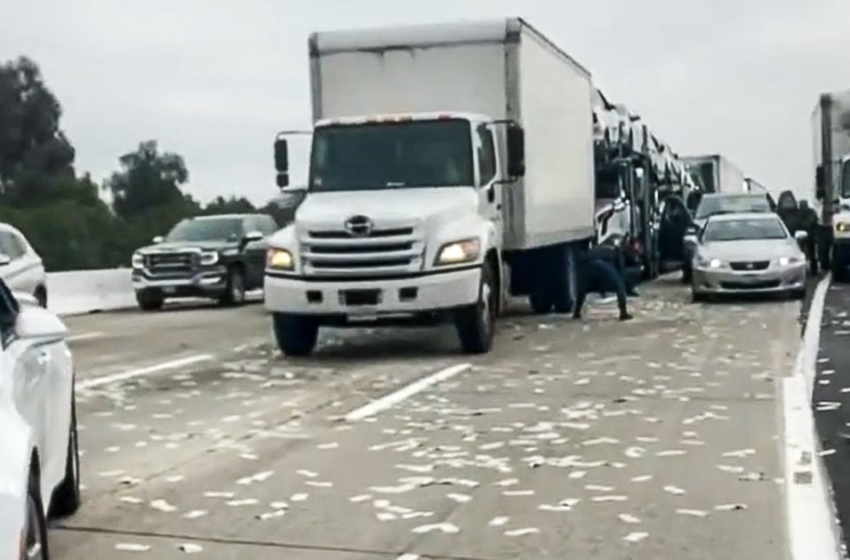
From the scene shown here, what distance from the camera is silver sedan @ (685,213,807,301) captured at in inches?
1069

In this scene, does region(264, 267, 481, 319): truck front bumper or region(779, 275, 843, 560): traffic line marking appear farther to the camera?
region(264, 267, 481, 319): truck front bumper

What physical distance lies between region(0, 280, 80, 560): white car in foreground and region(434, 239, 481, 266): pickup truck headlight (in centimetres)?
831

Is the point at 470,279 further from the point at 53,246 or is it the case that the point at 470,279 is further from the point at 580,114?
the point at 53,246

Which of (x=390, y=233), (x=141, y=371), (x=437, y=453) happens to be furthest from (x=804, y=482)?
(x=141, y=371)

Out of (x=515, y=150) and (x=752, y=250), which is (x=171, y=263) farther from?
(x=515, y=150)

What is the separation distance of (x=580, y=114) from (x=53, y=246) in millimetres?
16855

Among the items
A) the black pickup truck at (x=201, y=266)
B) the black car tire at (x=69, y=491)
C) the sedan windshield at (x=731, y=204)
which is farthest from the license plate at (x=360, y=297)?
the sedan windshield at (x=731, y=204)

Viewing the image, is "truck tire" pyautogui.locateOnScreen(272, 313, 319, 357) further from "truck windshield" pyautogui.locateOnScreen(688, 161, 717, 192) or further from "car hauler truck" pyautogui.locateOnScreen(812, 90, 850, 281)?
"truck windshield" pyautogui.locateOnScreen(688, 161, 717, 192)

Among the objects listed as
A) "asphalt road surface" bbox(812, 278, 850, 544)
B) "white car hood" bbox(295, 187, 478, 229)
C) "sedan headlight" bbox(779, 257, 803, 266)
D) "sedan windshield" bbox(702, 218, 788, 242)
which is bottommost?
"asphalt road surface" bbox(812, 278, 850, 544)

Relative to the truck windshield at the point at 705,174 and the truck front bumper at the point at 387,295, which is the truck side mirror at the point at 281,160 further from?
the truck windshield at the point at 705,174

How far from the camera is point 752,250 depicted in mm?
27656

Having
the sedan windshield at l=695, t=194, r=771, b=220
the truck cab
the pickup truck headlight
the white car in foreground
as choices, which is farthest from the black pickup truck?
the white car in foreground

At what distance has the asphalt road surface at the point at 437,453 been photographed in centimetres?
821

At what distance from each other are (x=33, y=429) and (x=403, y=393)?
7.38 m
